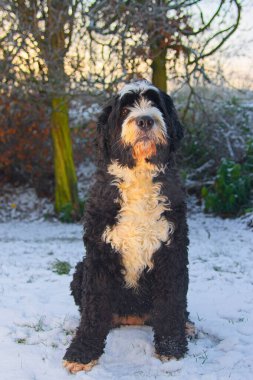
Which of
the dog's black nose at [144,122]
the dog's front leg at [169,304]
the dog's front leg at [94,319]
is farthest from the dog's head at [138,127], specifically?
the dog's front leg at [94,319]

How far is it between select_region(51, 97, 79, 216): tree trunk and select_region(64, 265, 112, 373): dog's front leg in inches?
289

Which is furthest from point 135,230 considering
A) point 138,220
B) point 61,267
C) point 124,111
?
point 61,267

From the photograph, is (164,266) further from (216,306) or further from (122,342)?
(216,306)

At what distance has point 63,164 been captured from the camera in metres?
10.8

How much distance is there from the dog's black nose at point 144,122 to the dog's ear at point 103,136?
1.08 feet

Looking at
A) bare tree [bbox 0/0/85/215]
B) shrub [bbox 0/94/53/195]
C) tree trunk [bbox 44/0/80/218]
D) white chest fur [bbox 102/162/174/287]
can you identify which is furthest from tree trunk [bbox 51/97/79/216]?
white chest fur [bbox 102/162/174/287]

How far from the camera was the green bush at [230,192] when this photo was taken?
9570mm

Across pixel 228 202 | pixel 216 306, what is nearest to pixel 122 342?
pixel 216 306

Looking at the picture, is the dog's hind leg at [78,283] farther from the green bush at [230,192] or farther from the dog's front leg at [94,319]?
the green bush at [230,192]

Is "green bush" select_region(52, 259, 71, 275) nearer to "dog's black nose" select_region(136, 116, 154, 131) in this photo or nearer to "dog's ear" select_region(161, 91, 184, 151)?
"dog's ear" select_region(161, 91, 184, 151)

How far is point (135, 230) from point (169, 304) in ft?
1.80

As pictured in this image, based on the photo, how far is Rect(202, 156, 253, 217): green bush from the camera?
9570mm

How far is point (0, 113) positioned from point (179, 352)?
9.28 m

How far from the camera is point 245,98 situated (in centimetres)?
1194
